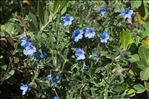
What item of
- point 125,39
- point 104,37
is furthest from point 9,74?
point 125,39

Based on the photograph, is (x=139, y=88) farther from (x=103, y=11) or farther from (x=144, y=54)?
(x=103, y=11)

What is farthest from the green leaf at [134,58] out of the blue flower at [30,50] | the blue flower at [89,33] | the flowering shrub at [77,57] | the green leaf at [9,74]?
the green leaf at [9,74]

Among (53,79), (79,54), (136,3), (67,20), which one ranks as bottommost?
(53,79)

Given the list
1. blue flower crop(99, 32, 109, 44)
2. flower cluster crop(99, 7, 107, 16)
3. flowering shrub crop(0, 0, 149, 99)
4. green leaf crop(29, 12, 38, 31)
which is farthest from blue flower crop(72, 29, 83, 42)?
green leaf crop(29, 12, 38, 31)

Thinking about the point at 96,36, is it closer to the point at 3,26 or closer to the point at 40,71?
the point at 40,71

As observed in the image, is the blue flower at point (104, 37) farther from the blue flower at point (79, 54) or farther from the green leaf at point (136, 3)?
the green leaf at point (136, 3)

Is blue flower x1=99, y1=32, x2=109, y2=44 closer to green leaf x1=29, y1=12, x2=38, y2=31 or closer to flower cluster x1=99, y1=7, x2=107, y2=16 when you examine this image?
flower cluster x1=99, y1=7, x2=107, y2=16

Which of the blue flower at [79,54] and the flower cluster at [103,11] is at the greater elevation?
the flower cluster at [103,11]

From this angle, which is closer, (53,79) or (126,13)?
(53,79)

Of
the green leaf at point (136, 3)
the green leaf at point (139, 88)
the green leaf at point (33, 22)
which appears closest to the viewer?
the green leaf at point (139, 88)

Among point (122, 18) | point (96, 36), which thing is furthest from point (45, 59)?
point (122, 18)

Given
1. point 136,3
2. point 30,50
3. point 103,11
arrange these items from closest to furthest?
point 30,50, point 103,11, point 136,3
